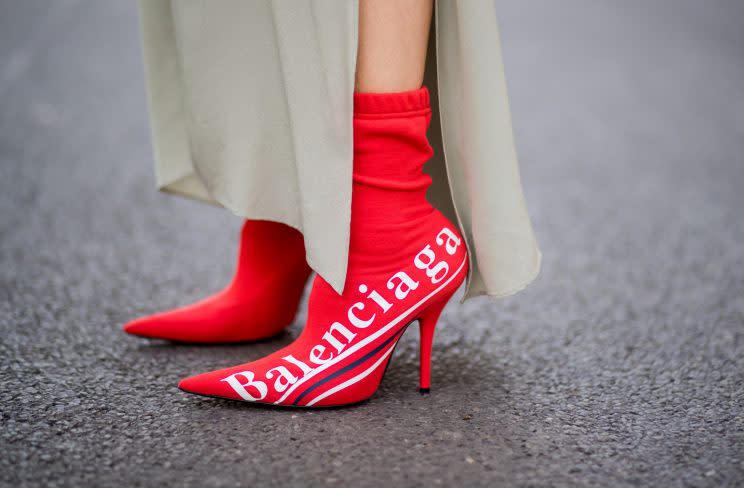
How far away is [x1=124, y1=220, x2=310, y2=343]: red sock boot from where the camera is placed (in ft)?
5.86

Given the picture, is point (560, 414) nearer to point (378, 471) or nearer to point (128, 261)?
point (378, 471)

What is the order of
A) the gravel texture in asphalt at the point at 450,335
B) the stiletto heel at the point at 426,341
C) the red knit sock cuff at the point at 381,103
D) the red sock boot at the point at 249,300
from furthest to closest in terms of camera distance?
the red sock boot at the point at 249,300, the stiletto heel at the point at 426,341, the red knit sock cuff at the point at 381,103, the gravel texture in asphalt at the point at 450,335

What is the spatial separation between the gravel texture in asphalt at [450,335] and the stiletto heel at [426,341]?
3 centimetres

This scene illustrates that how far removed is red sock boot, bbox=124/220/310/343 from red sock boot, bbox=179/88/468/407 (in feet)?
1.06

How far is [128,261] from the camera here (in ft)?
7.72

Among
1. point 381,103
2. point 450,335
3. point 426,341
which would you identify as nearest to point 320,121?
point 381,103

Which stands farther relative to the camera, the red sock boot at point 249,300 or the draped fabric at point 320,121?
the red sock boot at point 249,300

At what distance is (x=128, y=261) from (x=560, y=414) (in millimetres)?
1261

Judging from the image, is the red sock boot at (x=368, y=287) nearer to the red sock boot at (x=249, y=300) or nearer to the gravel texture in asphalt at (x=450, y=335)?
the gravel texture in asphalt at (x=450, y=335)

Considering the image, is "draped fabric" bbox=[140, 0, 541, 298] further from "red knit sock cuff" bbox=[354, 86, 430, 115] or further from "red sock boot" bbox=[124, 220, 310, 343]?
"red sock boot" bbox=[124, 220, 310, 343]

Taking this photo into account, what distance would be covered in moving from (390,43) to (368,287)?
0.38 meters

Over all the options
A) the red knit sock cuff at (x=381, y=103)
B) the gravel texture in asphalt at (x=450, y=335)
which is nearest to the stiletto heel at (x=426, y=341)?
the gravel texture in asphalt at (x=450, y=335)

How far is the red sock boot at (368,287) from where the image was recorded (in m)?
1.46

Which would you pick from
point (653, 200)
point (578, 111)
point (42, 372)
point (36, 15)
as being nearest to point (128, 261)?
point (42, 372)
